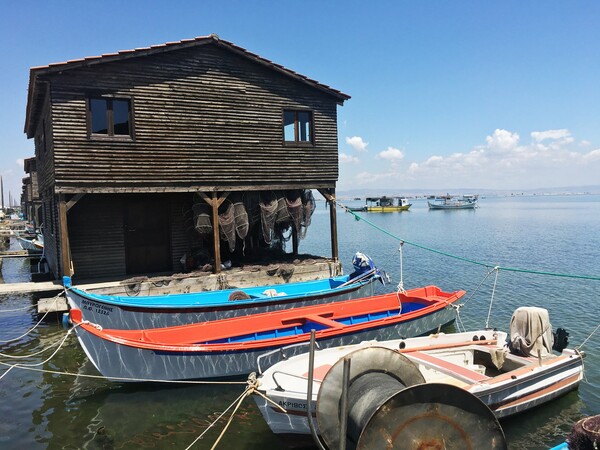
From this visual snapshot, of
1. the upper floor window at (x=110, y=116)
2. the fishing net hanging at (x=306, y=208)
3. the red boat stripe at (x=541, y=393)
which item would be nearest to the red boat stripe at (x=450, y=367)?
the red boat stripe at (x=541, y=393)

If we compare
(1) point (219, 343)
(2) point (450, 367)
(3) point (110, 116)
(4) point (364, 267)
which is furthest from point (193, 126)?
(2) point (450, 367)

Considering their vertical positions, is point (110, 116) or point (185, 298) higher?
point (110, 116)

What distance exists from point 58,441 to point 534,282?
20544mm

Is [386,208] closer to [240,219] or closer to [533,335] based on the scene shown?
[240,219]

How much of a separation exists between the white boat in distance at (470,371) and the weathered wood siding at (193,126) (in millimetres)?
9426

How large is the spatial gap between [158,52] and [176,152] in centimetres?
337

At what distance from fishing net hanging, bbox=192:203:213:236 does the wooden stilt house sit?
0.04 m

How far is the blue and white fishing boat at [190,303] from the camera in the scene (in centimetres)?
1208

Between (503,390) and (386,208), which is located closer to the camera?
(503,390)

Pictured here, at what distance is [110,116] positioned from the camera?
14.7 m

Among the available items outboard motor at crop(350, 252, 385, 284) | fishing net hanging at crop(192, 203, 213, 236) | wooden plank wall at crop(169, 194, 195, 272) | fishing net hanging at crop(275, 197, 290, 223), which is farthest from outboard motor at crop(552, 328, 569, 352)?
wooden plank wall at crop(169, 194, 195, 272)

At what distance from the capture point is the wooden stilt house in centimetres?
1417

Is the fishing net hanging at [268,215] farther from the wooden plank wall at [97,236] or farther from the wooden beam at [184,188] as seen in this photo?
the wooden plank wall at [97,236]

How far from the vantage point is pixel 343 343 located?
10.5 meters
